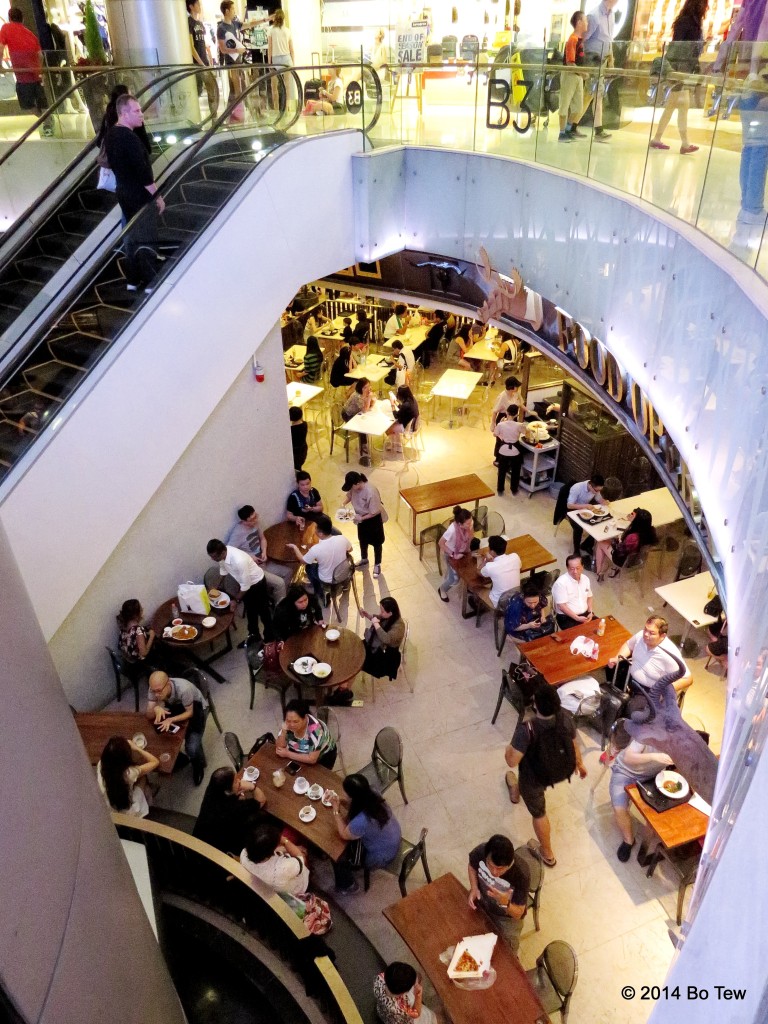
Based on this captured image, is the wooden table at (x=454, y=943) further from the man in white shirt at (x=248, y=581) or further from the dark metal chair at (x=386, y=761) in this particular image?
the man in white shirt at (x=248, y=581)

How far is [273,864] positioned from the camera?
15.3 feet

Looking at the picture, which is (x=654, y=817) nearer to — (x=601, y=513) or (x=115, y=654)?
(x=601, y=513)

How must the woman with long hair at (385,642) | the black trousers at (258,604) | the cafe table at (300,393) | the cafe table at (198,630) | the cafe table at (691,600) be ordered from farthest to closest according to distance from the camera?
the cafe table at (300,393)
the black trousers at (258,604)
the cafe table at (691,600)
the cafe table at (198,630)
the woman with long hair at (385,642)

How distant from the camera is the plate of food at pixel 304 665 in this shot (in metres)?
6.39

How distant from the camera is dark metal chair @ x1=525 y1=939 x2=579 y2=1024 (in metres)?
4.13

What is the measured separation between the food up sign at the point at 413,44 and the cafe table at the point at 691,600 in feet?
22.3

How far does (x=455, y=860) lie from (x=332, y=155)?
24.3ft

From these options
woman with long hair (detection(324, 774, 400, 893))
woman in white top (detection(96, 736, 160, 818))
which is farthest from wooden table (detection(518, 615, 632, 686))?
woman in white top (detection(96, 736, 160, 818))

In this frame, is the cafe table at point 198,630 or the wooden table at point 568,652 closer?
the wooden table at point 568,652

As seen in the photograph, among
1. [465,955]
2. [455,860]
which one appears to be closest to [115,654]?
[455,860]

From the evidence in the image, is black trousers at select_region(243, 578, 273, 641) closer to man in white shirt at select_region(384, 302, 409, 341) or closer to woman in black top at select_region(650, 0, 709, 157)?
woman in black top at select_region(650, 0, 709, 157)

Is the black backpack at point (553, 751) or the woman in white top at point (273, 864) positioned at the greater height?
the black backpack at point (553, 751)

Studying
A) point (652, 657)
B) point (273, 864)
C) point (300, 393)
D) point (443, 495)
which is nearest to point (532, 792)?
point (652, 657)

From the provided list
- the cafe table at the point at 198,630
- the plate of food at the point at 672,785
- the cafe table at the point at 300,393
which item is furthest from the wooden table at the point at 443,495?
the plate of food at the point at 672,785
